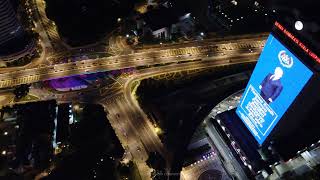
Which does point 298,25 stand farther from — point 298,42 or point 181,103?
point 181,103

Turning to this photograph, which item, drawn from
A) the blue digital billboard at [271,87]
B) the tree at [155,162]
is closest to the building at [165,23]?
the blue digital billboard at [271,87]

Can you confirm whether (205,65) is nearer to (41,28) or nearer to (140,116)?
(140,116)

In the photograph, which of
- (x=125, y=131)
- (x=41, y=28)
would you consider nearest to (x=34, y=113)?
(x=125, y=131)

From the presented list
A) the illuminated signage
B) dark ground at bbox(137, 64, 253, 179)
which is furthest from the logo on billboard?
dark ground at bbox(137, 64, 253, 179)

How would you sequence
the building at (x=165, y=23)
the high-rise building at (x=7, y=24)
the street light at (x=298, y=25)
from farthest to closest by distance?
the building at (x=165, y=23) → the high-rise building at (x=7, y=24) → the street light at (x=298, y=25)

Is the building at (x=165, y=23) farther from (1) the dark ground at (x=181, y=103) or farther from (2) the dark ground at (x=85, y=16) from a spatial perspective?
(1) the dark ground at (x=181, y=103)

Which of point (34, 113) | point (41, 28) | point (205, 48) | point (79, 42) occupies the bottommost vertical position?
point (34, 113)
